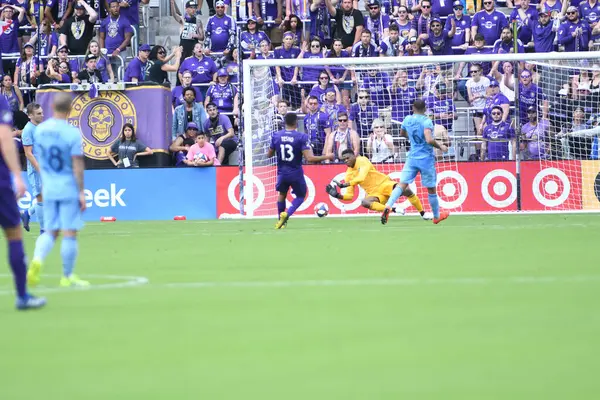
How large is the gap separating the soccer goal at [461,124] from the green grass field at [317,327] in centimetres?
996

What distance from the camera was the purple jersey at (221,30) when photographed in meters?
28.2

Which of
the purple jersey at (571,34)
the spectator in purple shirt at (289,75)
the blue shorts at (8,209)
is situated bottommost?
the blue shorts at (8,209)

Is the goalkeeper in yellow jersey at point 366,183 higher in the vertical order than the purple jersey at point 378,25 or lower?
lower

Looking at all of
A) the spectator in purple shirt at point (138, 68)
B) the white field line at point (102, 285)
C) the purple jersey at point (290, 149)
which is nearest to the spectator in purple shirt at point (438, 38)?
the spectator in purple shirt at point (138, 68)

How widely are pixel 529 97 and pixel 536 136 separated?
35.8 inches

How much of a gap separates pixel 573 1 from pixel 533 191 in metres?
5.37

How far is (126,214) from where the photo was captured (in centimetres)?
2558

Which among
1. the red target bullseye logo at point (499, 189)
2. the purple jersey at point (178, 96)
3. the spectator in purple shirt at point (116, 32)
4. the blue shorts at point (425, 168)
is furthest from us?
the spectator in purple shirt at point (116, 32)

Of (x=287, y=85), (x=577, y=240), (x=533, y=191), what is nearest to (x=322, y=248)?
(x=577, y=240)

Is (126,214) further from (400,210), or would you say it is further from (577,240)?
(577,240)

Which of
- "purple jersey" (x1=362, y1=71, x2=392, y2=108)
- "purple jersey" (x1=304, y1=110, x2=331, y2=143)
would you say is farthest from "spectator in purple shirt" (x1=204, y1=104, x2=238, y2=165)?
"purple jersey" (x1=362, y1=71, x2=392, y2=108)

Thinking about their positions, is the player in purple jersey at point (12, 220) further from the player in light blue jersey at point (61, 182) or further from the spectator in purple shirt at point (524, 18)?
the spectator in purple shirt at point (524, 18)

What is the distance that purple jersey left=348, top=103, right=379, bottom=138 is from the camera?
25.1 meters

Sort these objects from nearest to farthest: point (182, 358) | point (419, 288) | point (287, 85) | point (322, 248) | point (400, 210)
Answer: point (182, 358), point (419, 288), point (322, 248), point (400, 210), point (287, 85)
